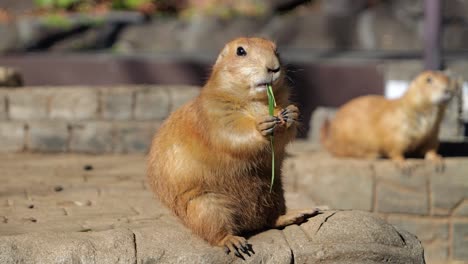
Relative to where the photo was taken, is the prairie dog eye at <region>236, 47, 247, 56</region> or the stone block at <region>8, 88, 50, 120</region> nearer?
the prairie dog eye at <region>236, 47, 247, 56</region>

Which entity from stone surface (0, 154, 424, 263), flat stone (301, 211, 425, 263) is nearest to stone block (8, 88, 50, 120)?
stone surface (0, 154, 424, 263)

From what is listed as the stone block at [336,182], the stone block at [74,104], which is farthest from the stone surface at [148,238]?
the stone block at [74,104]

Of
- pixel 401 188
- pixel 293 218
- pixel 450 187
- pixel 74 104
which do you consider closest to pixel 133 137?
pixel 74 104

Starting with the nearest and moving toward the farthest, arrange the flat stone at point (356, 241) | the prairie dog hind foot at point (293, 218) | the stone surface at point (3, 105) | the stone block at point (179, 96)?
the flat stone at point (356, 241) → the prairie dog hind foot at point (293, 218) → the stone surface at point (3, 105) → the stone block at point (179, 96)

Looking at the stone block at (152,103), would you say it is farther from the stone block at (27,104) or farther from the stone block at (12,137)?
the stone block at (12,137)

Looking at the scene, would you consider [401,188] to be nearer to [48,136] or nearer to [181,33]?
[48,136]

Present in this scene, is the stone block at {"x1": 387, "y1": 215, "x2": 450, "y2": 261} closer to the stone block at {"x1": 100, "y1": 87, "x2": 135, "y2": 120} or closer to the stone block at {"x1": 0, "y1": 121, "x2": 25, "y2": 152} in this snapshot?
the stone block at {"x1": 100, "y1": 87, "x2": 135, "y2": 120}

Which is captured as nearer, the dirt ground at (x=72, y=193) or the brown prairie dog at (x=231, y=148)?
the brown prairie dog at (x=231, y=148)
